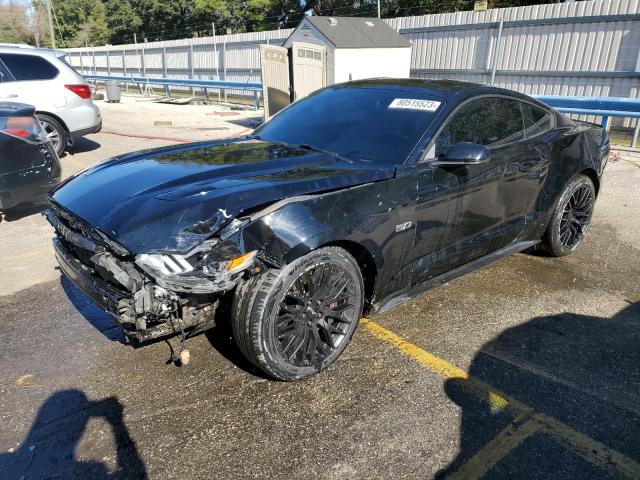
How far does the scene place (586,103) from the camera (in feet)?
33.9

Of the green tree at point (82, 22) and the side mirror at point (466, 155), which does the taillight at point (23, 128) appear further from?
the green tree at point (82, 22)

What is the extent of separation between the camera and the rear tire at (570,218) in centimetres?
457

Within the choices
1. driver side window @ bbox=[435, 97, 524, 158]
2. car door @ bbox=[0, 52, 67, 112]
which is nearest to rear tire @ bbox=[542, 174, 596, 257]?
driver side window @ bbox=[435, 97, 524, 158]

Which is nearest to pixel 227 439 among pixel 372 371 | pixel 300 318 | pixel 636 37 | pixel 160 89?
pixel 300 318

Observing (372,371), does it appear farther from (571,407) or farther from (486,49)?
(486,49)

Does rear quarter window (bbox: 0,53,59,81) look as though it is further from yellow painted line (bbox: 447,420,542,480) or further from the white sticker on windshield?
yellow painted line (bbox: 447,420,542,480)

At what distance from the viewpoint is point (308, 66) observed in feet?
37.1

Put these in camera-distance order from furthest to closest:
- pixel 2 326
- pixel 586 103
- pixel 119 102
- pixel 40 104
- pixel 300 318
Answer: pixel 119 102 < pixel 586 103 < pixel 40 104 < pixel 2 326 < pixel 300 318

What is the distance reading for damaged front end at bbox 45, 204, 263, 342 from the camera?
2477 mm

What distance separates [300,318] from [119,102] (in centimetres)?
1999

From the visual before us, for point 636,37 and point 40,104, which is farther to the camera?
point 636,37

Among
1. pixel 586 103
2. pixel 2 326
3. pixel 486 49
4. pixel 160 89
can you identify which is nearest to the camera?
pixel 2 326

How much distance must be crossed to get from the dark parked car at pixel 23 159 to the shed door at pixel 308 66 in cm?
665

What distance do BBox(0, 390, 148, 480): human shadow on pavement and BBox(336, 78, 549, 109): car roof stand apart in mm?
2932
